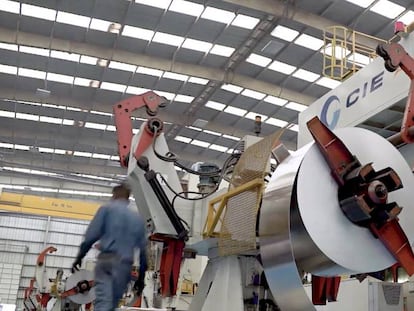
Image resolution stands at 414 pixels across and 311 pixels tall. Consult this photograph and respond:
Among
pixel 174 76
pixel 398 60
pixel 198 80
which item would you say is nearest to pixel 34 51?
pixel 174 76

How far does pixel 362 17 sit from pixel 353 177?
33.4ft

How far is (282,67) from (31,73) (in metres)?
7.08

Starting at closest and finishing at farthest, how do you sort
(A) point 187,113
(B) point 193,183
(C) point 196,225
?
1. (C) point 196,225
2. (B) point 193,183
3. (A) point 187,113

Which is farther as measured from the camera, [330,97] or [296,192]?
[330,97]

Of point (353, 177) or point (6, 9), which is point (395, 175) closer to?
point (353, 177)

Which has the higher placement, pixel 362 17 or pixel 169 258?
pixel 362 17

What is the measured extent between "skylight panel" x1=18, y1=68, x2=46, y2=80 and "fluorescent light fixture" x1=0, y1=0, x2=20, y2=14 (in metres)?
2.46

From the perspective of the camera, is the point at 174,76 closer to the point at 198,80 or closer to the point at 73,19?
the point at 198,80

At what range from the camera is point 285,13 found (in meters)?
11.0

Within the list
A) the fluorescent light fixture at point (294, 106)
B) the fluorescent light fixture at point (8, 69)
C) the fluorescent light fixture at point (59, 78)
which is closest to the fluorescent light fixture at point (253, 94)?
the fluorescent light fixture at point (294, 106)

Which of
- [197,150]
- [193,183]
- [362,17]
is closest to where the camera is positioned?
[193,183]

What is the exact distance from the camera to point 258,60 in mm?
13211

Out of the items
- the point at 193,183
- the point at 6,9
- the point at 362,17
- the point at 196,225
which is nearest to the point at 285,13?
the point at 362,17

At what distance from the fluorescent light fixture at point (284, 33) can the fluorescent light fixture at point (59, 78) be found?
6117mm
